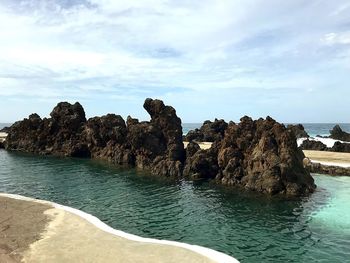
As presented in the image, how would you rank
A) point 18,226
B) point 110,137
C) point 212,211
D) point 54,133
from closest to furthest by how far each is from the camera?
1. point 18,226
2. point 212,211
3. point 110,137
4. point 54,133

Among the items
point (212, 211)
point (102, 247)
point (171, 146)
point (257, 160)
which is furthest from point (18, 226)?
point (171, 146)

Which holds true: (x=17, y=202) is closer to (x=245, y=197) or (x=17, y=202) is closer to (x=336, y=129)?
(x=245, y=197)

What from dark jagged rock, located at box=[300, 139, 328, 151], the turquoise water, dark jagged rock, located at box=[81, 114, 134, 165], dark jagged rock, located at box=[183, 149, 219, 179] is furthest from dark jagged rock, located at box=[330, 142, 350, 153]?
dark jagged rock, located at box=[81, 114, 134, 165]

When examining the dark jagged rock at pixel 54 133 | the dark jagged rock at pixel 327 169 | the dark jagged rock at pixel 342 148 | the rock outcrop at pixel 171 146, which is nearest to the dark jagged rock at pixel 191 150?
the rock outcrop at pixel 171 146

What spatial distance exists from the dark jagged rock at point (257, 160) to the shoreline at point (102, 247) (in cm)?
2605

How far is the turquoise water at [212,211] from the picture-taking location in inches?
1188

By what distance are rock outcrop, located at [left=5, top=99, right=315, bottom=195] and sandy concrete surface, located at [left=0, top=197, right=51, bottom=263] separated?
28.6 metres

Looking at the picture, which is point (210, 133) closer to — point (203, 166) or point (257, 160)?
point (203, 166)

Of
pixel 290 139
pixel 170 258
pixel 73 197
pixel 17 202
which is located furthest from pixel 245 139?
pixel 170 258

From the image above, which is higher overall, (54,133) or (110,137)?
(54,133)

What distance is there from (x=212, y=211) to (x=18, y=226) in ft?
62.9

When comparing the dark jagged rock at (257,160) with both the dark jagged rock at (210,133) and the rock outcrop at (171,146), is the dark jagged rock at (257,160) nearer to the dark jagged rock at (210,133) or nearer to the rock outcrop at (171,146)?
the rock outcrop at (171,146)

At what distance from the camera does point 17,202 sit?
39.3 m

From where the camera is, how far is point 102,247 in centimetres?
2622
